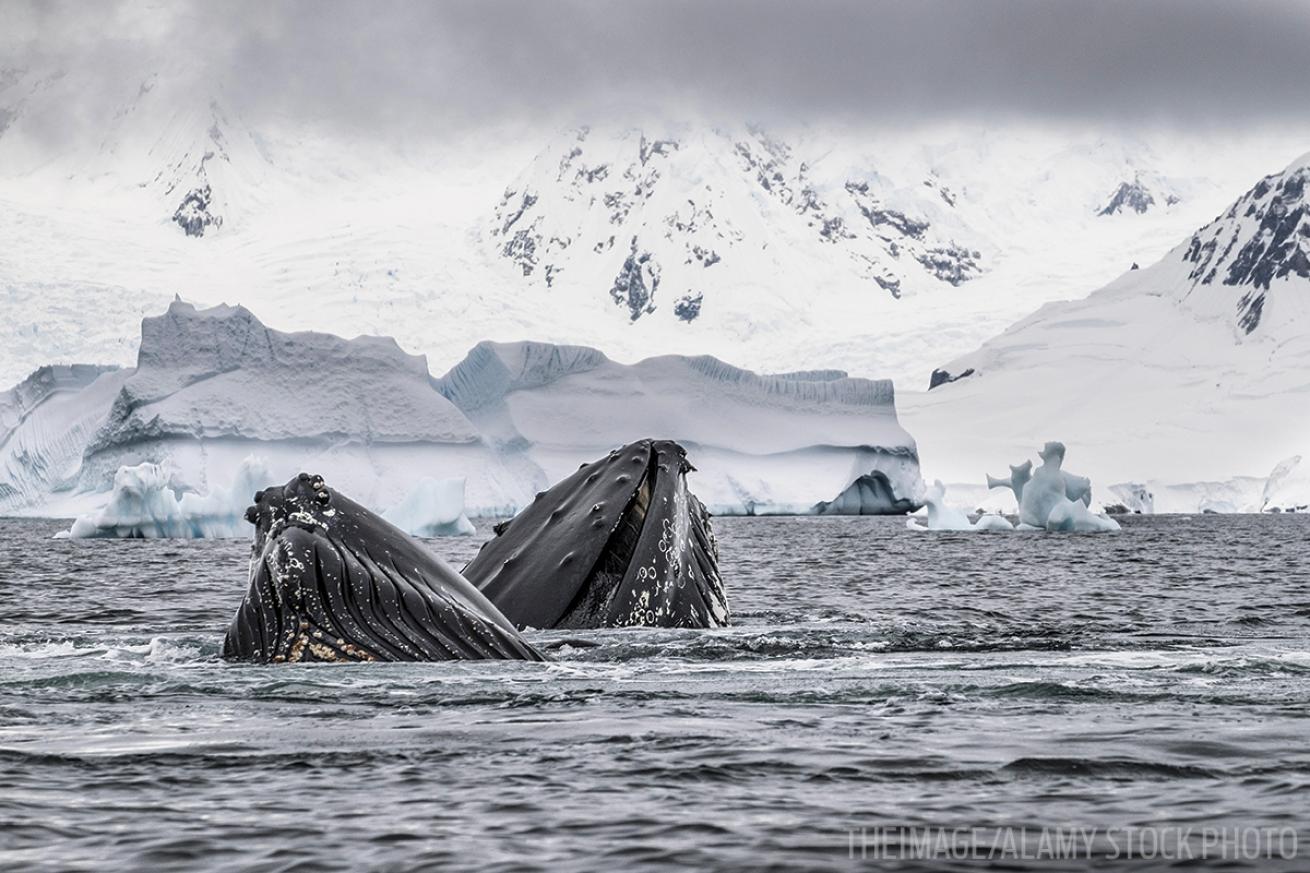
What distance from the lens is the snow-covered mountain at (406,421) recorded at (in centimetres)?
5269

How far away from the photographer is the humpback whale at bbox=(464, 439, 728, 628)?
31.1 feet

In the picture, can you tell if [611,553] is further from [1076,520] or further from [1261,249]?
[1261,249]

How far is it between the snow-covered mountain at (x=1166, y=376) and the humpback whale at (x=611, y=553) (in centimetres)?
10906

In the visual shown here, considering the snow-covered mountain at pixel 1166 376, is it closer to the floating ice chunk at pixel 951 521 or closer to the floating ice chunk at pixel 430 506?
the floating ice chunk at pixel 951 521

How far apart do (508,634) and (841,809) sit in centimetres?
273

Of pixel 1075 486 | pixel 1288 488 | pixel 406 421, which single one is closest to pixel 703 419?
pixel 406 421

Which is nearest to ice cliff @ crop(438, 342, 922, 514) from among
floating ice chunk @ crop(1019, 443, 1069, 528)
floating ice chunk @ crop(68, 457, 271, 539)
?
floating ice chunk @ crop(1019, 443, 1069, 528)

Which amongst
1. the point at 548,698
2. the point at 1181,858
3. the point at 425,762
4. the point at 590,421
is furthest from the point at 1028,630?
the point at 590,421

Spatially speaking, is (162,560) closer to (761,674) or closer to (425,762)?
(761,674)

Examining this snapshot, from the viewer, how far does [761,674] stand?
9.32 metres

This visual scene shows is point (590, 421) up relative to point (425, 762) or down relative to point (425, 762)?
up

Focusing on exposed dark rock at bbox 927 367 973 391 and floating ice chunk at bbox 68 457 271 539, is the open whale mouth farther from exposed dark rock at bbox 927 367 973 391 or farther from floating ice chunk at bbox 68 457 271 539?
exposed dark rock at bbox 927 367 973 391

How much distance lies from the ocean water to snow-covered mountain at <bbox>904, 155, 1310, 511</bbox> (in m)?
109

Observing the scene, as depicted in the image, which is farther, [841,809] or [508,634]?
[508,634]
